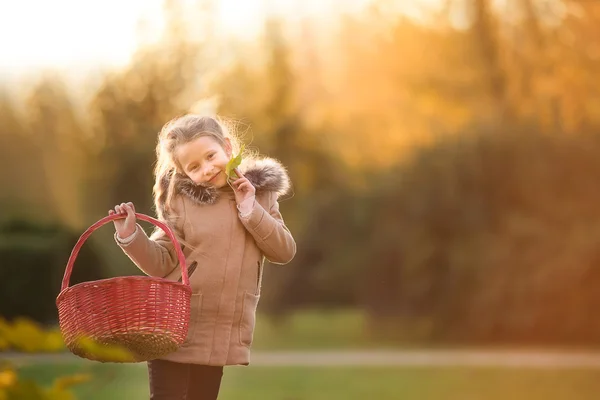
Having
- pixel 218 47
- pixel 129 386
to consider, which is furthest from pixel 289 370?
pixel 218 47

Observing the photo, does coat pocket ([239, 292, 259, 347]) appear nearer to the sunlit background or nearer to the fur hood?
the fur hood

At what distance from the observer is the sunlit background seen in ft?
43.0

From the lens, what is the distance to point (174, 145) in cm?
359

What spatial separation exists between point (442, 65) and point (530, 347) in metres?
5.55

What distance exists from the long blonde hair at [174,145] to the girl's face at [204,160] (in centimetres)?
2

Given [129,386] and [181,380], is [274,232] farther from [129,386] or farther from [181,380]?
[129,386]

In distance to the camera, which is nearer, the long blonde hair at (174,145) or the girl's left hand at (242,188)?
the girl's left hand at (242,188)

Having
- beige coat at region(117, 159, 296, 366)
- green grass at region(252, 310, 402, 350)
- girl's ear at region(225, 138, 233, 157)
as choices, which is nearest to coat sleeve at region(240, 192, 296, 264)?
beige coat at region(117, 159, 296, 366)

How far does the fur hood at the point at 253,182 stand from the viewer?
354cm

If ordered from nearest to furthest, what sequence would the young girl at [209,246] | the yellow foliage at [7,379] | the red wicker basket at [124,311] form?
the yellow foliage at [7,379] < the red wicker basket at [124,311] < the young girl at [209,246]

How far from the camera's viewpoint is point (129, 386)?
1031 centimetres

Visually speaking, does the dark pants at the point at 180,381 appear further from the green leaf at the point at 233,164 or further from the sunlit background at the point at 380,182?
the sunlit background at the point at 380,182

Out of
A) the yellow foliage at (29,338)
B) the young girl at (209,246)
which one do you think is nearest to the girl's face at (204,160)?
the young girl at (209,246)

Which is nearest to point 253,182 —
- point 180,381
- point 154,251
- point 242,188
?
point 242,188
